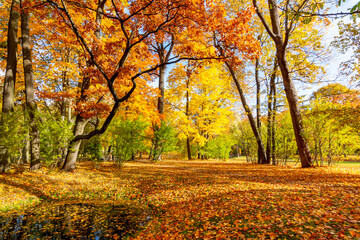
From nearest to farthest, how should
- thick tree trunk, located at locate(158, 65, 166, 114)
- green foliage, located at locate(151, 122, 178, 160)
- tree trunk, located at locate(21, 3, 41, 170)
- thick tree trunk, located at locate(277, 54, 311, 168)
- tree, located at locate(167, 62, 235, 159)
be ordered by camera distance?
tree trunk, located at locate(21, 3, 41, 170)
thick tree trunk, located at locate(277, 54, 311, 168)
green foliage, located at locate(151, 122, 178, 160)
thick tree trunk, located at locate(158, 65, 166, 114)
tree, located at locate(167, 62, 235, 159)

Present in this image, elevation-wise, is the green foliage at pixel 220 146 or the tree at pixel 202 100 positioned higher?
the tree at pixel 202 100

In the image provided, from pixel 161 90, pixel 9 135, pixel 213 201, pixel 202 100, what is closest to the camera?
pixel 213 201

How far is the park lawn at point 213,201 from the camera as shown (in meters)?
3.10

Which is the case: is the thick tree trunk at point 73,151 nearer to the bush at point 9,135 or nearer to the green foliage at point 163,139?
the bush at point 9,135

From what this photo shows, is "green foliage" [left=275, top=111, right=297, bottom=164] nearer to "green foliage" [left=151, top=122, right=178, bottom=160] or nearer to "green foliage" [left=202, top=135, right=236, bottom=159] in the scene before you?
"green foliage" [left=202, top=135, right=236, bottom=159]

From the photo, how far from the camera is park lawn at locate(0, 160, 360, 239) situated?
3.10 meters

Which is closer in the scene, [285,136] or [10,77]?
[10,77]

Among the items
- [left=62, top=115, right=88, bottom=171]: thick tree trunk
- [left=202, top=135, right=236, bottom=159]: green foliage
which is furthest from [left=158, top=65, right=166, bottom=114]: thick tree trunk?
[left=202, top=135, right=236, bottom=159]: green foliage

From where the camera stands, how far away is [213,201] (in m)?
4.81

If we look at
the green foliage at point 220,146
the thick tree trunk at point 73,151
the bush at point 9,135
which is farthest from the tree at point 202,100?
the bush at point 9,135

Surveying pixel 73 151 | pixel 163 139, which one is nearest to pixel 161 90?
pixel 163 139

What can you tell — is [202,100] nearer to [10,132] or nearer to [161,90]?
[161,90]

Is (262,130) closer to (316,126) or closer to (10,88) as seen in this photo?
(316,126)

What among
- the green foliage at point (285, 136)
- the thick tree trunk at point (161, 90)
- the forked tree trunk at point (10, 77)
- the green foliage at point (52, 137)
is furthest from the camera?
the thick tree trunk at point (161, 90)
